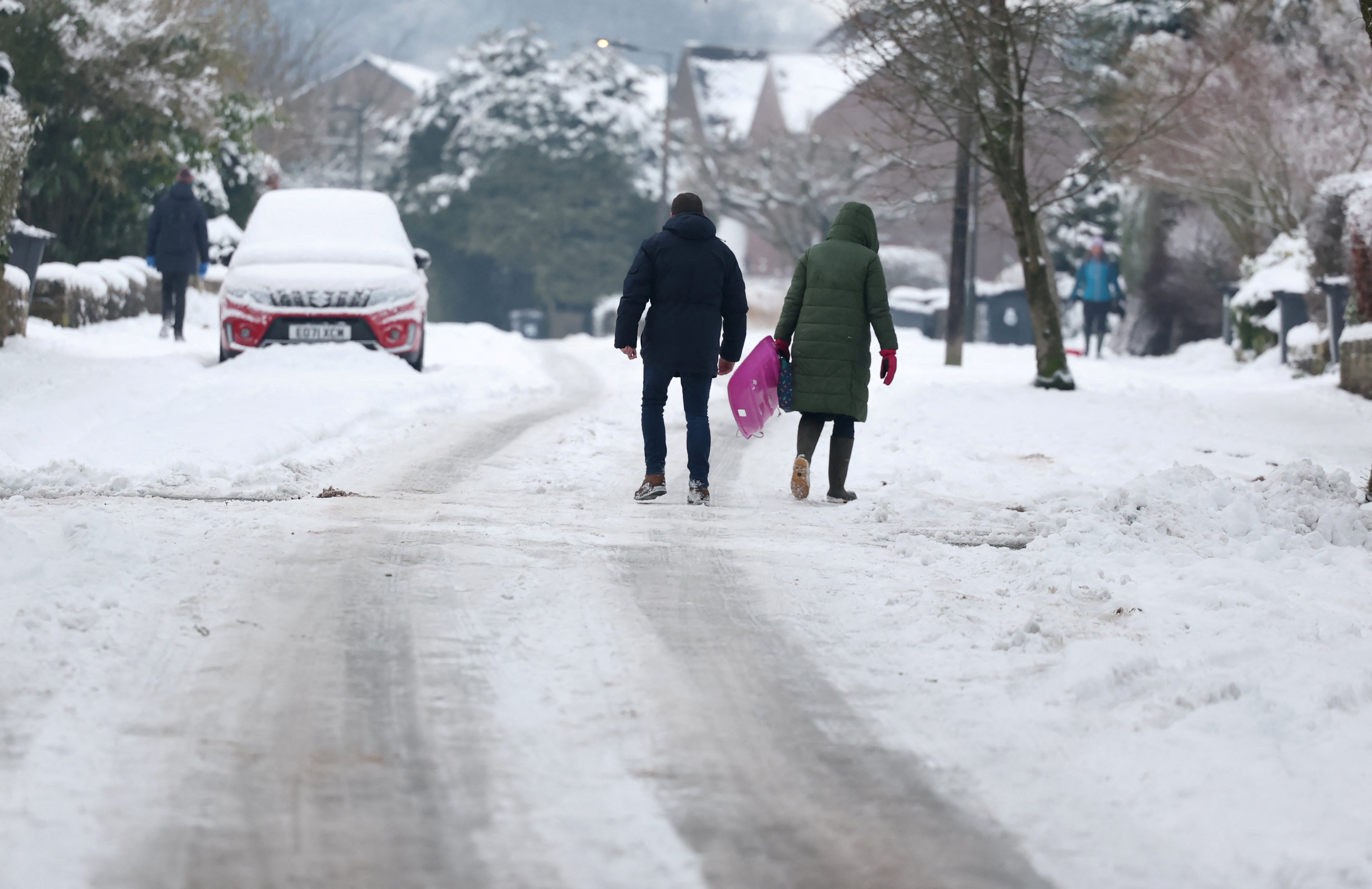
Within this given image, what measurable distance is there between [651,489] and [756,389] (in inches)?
37.5

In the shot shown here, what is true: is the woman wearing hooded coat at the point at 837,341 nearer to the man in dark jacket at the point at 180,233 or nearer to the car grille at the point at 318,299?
the car grille at the point at 318,299

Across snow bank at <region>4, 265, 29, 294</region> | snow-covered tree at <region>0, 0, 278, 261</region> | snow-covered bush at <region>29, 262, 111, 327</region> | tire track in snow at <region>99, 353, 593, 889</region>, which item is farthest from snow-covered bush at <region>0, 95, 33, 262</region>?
tire track in snow at <region>99, 353, 593, 889</region>

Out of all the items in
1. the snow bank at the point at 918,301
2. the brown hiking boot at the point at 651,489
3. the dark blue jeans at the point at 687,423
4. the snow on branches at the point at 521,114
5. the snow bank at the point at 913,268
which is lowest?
the brown hiking boot at the point at 651,489

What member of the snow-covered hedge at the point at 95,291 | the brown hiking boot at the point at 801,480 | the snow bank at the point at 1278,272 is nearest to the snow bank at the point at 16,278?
the snow-covered hedge at the point at 95,291

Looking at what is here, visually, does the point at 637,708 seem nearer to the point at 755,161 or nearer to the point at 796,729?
the point at 796,729

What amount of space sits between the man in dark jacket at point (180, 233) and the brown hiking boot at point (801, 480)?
10.2 metres

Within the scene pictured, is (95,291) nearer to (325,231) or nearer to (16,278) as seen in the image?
(16,278)

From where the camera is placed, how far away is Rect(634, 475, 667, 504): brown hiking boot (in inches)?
307

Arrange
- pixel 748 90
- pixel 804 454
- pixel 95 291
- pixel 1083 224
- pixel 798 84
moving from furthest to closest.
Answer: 1. pixel 748 90
2. pixel 798 84
3. pixel 1083 224
4. pixel 95 291
5. pixel 804 454

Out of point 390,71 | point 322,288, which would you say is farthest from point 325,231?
point 390,71

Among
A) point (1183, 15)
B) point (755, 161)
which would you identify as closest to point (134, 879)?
point (1183, 15)

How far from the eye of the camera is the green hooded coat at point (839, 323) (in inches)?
313

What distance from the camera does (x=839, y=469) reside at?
7.95 metres

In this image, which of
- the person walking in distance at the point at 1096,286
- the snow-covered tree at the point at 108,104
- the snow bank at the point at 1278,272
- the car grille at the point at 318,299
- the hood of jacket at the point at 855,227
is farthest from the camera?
the person walking in distance at the point at 1096,286
